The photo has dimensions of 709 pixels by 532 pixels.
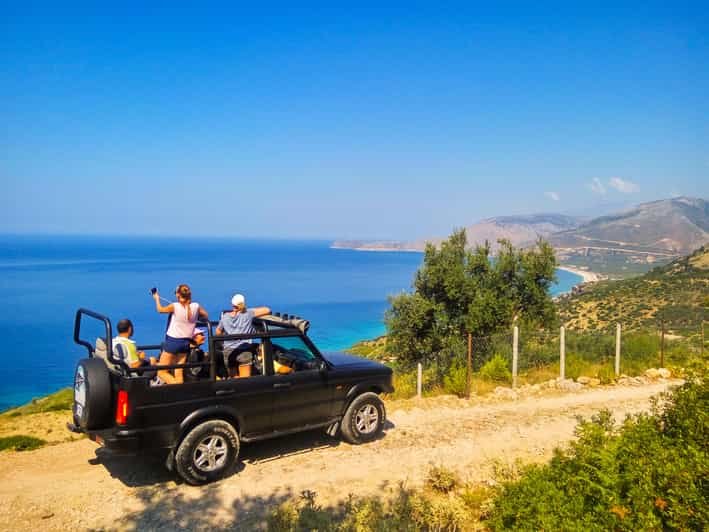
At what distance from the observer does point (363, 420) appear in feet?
26.3

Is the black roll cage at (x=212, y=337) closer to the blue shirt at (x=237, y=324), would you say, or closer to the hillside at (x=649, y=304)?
the blue shirt at (x=237, y=324)

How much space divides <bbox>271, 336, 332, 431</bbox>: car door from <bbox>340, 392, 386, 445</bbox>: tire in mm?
385

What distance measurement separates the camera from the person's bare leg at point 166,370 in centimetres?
654

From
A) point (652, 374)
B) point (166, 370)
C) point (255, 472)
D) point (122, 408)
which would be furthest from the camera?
point (652, 374)

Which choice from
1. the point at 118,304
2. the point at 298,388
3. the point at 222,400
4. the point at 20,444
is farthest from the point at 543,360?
the point at 118,304

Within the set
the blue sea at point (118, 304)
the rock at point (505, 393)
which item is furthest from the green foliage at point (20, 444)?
the blue sea at point (118, 304)

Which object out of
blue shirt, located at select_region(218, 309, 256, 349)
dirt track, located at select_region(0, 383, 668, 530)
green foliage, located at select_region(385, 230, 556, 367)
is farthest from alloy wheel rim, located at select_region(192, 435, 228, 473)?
green foliage, located at select_region(385, 230, 556, 367)

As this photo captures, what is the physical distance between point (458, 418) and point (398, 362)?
14771 mm

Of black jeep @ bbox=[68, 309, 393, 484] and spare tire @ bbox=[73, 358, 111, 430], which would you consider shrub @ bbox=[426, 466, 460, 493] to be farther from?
spare tire @ bbox=[73, 358, 111, 430]

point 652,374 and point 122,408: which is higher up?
point 122,408

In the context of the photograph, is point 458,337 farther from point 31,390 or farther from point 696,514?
point 31,390

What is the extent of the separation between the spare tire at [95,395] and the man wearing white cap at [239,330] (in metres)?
1.52

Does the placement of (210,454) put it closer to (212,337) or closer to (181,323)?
(212,337)

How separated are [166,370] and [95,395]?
99 centimetres
